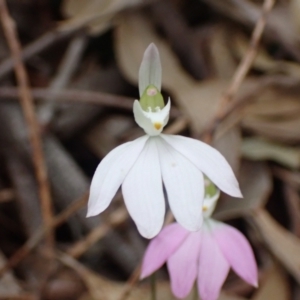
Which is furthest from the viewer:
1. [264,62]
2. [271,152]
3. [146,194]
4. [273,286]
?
[264,62]

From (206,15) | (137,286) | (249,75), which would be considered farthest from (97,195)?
(206,15)

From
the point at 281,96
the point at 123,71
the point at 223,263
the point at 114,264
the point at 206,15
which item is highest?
the point at 206,15

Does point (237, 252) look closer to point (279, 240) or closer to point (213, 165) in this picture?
point (213, 165)

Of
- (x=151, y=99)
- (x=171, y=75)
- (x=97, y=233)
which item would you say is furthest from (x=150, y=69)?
(x=171, y=75)

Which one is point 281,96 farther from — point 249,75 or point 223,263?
point 223,263

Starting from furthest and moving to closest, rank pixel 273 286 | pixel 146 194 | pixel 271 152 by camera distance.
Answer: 1. pixel 271 152
2. pixel 273 286
3. pixel 146 194

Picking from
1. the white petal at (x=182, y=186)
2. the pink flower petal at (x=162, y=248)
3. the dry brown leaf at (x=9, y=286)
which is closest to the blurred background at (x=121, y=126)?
the dry brown leaf at (x=9, y=286)

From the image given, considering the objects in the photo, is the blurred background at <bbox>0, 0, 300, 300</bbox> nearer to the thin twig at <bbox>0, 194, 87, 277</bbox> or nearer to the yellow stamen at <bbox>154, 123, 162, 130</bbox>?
the thin twig at <bbox>0, 194, 87, 277</bbox>
